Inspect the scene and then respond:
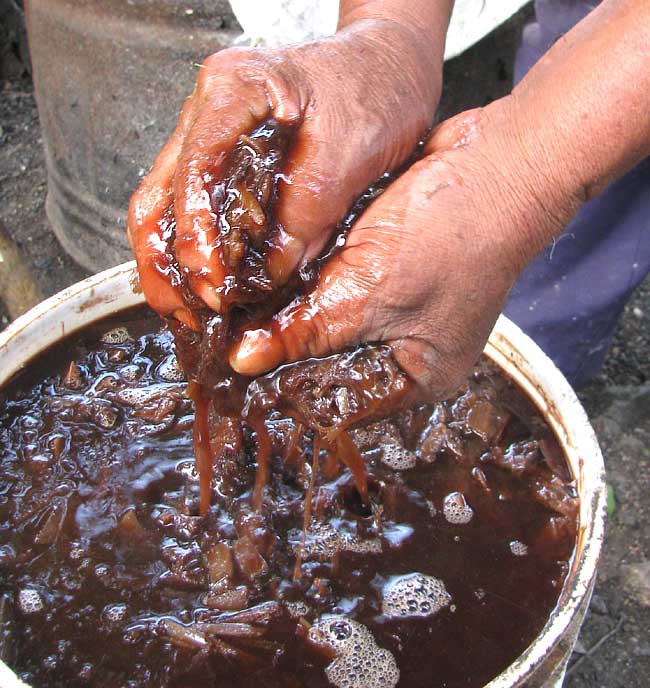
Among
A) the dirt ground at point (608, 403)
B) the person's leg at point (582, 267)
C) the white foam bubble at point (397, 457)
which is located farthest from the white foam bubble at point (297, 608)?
the person's leg at point (582, 267)

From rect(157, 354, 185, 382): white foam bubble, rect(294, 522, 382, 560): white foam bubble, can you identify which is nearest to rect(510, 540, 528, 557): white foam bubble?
rect(294, 522, 382, 560): white foam bubble

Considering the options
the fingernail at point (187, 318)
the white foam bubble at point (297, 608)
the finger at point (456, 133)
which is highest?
the finger at point (456, 133)

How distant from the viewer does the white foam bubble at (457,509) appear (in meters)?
1.67

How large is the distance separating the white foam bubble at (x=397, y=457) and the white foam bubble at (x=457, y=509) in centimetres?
12

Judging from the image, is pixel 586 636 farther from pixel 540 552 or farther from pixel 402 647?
pixel 402 647

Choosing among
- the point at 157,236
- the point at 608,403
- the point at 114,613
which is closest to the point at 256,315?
the point at 157,236

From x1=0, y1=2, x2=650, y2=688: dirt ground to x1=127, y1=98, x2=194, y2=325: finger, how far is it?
1.71 m

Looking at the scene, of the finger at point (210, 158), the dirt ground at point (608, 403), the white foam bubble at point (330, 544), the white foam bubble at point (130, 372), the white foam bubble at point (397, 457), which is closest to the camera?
the finger at point (210, 158)

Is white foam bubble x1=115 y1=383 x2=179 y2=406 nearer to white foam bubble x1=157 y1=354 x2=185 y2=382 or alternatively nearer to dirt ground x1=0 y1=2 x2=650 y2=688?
white foam bubble x1=157 y1=354 x2=185 y2=382

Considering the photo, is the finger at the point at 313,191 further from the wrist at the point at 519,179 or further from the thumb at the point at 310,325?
the wrist at the point at 519,179

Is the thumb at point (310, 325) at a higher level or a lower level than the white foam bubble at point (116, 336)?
higher

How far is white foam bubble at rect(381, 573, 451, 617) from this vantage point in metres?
1.49

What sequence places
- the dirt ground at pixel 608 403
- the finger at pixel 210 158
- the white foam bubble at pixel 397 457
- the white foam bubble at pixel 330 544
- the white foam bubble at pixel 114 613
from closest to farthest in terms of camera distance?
the finger at pixel 210 158
the white foam bubble at pixel 114 613
the white foam bubble at pixel 330 544
the white foam bubble at pixel 397 457
the dirt ground at pixel 608 403

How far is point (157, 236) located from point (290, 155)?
25 centimetres
